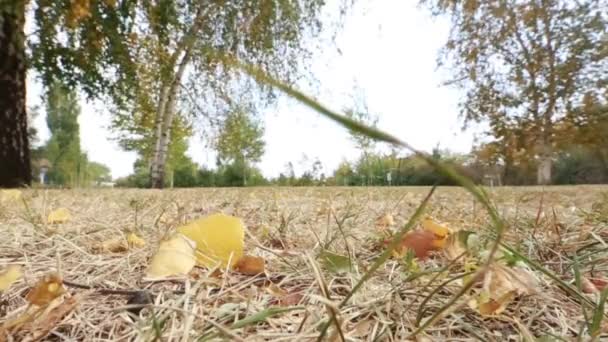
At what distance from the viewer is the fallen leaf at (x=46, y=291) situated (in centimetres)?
26

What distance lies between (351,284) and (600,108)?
4.29 metres

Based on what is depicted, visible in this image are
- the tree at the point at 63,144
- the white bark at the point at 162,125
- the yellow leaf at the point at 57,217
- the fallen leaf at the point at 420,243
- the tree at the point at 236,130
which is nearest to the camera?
the fallen leaf at the point at 420,243

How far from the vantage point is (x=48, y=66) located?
3.97 meters

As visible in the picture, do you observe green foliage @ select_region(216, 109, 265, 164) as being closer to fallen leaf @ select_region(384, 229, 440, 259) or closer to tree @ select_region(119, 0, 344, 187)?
tree @ select_region(119, 0, 344, 187)

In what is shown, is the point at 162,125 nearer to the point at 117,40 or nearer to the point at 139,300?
the point at 117,40

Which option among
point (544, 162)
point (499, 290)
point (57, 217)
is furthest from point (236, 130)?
point (499, 290)

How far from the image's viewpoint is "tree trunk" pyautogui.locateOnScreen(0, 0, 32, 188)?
3502 mm

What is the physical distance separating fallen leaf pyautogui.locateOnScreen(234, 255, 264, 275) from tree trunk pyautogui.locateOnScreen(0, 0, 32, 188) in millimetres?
3832

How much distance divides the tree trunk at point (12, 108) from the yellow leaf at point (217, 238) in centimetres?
382

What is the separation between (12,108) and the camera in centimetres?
362

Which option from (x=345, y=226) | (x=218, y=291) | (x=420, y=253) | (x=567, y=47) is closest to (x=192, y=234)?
(x=218, y=291)

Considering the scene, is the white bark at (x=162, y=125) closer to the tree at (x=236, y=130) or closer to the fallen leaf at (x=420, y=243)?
the tree at (x=236, y=130)

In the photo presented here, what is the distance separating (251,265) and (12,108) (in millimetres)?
4161

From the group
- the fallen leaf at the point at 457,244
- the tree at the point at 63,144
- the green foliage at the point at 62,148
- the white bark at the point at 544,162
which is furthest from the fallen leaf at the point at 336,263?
the green foliage at the point at 62,148
